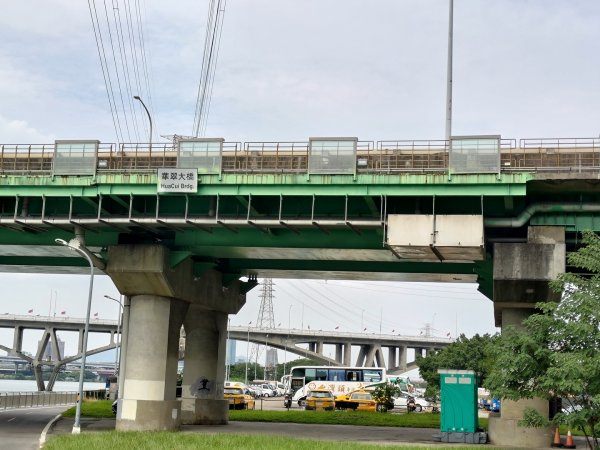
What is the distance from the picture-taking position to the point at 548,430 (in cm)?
3525

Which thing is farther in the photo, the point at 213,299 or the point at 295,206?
the point at 213,299

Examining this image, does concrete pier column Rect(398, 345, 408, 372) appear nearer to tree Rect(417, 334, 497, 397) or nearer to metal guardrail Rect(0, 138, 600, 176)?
tree Rect(417, 334, 497, 397)

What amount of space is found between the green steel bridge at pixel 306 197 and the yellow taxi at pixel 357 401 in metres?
33.1

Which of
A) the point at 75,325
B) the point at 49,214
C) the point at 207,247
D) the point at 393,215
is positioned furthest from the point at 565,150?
the point at 75,325

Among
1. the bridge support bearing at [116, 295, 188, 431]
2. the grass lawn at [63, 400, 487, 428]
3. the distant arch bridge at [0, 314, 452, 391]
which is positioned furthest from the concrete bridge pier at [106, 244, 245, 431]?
the distant arch bridge at [0, 314, 452, 391]

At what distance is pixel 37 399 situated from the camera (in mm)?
78000

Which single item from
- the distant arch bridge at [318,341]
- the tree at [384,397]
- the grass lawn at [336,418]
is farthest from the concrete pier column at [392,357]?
the grass lawn at [336,418]

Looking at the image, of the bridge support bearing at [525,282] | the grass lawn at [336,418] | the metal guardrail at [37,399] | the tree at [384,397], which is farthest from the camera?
the metal guardrail at [37,399]

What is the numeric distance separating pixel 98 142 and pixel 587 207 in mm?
21082

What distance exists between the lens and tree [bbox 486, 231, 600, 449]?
2141 cm

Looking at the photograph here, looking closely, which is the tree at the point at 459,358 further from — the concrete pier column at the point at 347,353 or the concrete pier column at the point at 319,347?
the concrete pier column at the point at 319,347

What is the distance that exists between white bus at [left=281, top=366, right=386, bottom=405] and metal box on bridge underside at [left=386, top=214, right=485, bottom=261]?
163ft

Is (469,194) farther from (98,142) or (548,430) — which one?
(98,142)

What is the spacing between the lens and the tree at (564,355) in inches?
843
